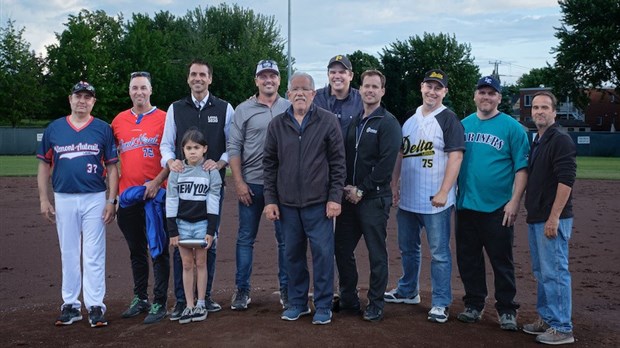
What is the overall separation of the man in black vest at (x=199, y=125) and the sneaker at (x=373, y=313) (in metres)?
1.41

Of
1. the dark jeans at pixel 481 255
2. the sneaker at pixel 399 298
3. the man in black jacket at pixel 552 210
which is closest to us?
the man in black jacket at pixel 552 210

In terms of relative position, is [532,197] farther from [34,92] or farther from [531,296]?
[34,92]

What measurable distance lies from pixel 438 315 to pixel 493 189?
1.21 meters

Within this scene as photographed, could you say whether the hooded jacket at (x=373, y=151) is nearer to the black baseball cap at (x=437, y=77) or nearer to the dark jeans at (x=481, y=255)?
the black baseball cap at (x=437, y=77)

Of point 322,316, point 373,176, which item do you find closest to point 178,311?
point 322,316

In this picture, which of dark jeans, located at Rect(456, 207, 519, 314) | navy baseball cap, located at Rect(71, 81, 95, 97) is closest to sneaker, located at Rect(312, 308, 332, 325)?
dark jeans, located at Rect(456, 207, 519, 314)

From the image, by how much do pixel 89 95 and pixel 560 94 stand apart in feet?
143

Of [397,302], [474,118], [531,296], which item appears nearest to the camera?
[474,118]

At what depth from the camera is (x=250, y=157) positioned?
240 inches

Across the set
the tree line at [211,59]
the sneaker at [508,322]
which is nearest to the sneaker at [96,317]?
the sneaker at [508,322]

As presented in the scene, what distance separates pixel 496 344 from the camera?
5273 millimetres

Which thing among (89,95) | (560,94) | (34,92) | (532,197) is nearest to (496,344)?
(532,197)

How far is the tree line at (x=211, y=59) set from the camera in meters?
43.8

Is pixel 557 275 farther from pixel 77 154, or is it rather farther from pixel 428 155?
pixel 77 154
